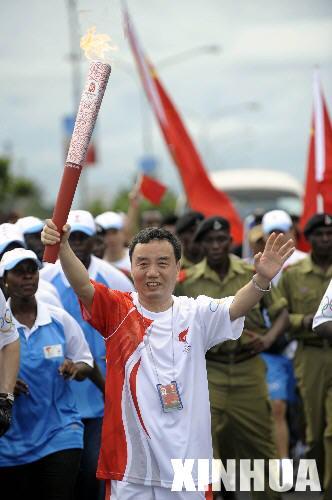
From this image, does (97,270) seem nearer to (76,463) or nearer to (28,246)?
(28,246)

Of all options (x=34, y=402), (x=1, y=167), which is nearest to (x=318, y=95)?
(x=34, y=402)

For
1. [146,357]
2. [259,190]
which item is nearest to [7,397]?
[146,357]

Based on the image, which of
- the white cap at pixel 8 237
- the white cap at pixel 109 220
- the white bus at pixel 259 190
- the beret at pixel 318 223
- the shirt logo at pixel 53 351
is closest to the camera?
the shirt logo at pixel 53 351

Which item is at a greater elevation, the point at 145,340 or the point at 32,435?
the point at 145,340

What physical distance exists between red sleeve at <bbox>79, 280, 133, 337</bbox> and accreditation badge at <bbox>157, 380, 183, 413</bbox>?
39 cm

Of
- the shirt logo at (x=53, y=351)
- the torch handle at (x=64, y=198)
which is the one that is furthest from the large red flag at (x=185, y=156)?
Answer: the torch handle at (x=64, y=198)

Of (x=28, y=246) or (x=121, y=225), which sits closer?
(x=28, y=246)

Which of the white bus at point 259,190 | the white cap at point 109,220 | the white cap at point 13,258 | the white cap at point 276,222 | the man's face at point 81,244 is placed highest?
the white bus at point 259,190

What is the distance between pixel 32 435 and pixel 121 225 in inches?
185

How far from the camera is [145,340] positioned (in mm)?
5273

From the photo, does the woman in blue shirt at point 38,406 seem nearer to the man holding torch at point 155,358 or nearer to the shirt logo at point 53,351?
the shirt logo at point 53,351

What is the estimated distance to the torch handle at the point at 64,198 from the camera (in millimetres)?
4770

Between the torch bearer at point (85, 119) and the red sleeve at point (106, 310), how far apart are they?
55 cm

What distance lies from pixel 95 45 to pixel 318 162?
22.4 ft
